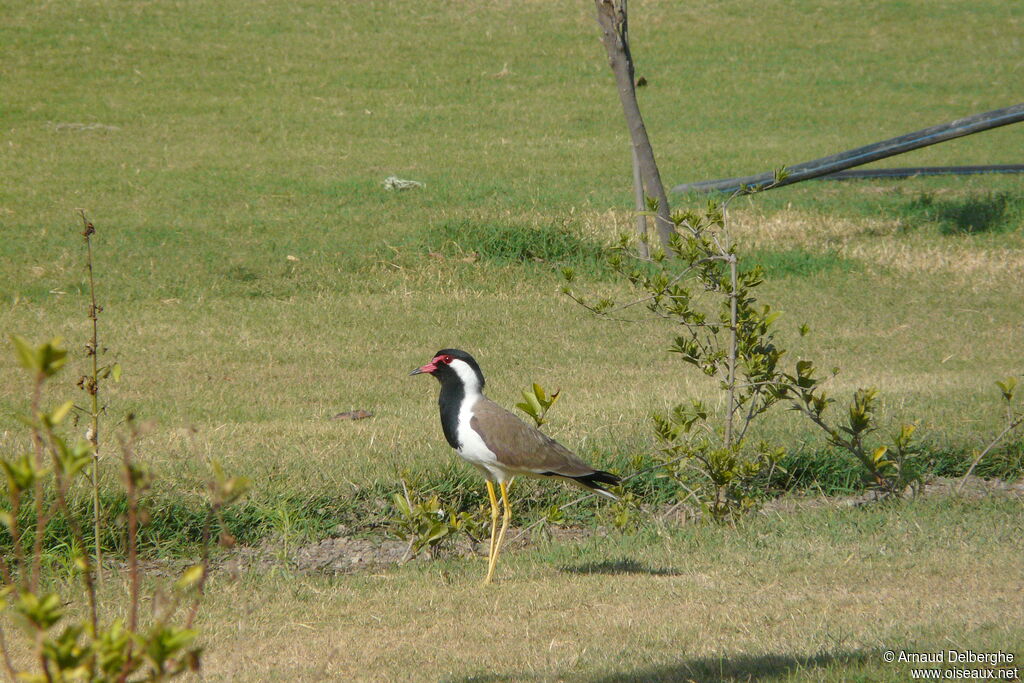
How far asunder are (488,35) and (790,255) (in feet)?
56.5

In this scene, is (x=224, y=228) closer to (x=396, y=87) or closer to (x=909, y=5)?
(x=396, y=87)

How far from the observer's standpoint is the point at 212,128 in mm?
20203

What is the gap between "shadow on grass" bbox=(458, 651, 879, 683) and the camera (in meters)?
4.05

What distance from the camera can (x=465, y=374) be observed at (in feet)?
18.4

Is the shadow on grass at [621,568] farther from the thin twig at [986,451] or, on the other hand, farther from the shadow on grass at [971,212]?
the shadow on grass at [971,212]

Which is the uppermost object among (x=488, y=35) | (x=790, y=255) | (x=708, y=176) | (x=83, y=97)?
(x=488, y=35)

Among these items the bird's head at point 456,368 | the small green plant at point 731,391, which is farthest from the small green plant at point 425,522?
the small green plant at point 731,391

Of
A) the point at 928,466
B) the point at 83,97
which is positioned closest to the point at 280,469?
the point at 928,466

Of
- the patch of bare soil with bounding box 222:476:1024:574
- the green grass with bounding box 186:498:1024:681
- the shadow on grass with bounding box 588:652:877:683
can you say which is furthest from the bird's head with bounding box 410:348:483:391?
the shadow on grass with bounding box 588:652:877:683

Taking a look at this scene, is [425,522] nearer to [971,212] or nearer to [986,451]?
[986,451]

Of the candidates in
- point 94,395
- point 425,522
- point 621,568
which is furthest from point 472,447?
point 94,395

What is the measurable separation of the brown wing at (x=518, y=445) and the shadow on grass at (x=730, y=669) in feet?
4.67

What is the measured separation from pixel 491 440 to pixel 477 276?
6.66 metres

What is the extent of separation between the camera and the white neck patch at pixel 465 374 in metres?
5.60
